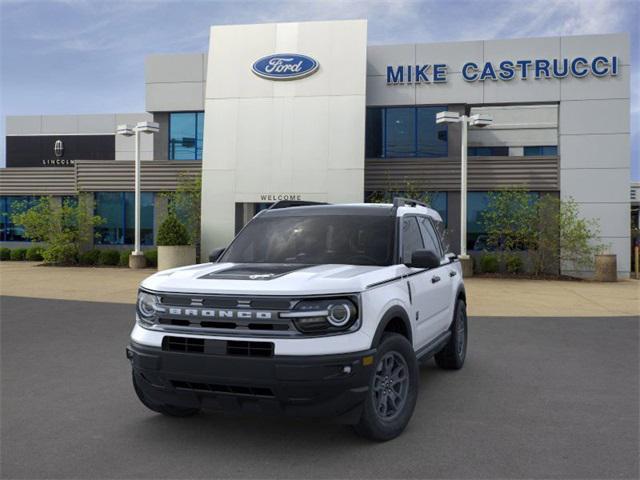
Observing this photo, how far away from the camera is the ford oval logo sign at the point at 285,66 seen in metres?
22.4

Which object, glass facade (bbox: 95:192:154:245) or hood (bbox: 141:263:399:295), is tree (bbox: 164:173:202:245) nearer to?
glass facade (bbox: 95:192:154:245)

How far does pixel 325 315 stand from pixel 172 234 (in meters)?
18.1

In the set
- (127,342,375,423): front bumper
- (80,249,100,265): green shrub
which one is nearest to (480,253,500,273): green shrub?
(80,249,100,265): green shrub

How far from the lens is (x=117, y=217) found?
26859 millimetres

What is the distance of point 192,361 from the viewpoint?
4113 mm

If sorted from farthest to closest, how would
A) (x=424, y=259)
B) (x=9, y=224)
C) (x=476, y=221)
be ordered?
(x=9, y=224) → (x=476, y=221) → (x=424, y=259)

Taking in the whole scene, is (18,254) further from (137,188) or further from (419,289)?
(419,289)

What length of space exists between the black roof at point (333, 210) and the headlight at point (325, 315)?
1707 mm

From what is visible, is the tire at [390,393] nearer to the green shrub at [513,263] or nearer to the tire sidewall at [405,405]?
the tire sidewall at [405,405]

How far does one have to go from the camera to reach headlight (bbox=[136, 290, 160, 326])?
4.46 metres

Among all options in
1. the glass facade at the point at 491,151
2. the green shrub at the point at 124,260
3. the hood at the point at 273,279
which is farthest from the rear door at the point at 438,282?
the glass facade at the point at 491,151

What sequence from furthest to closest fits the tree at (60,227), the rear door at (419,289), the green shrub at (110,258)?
the tree at (60,227) < the green shrub at (110,258) < the rear door at (419,289)

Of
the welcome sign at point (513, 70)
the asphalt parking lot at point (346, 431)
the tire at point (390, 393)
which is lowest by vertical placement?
the asphalt parking lot at point (346, 431)

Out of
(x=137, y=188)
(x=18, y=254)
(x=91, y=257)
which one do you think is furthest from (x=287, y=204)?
(x=18, y=254)
